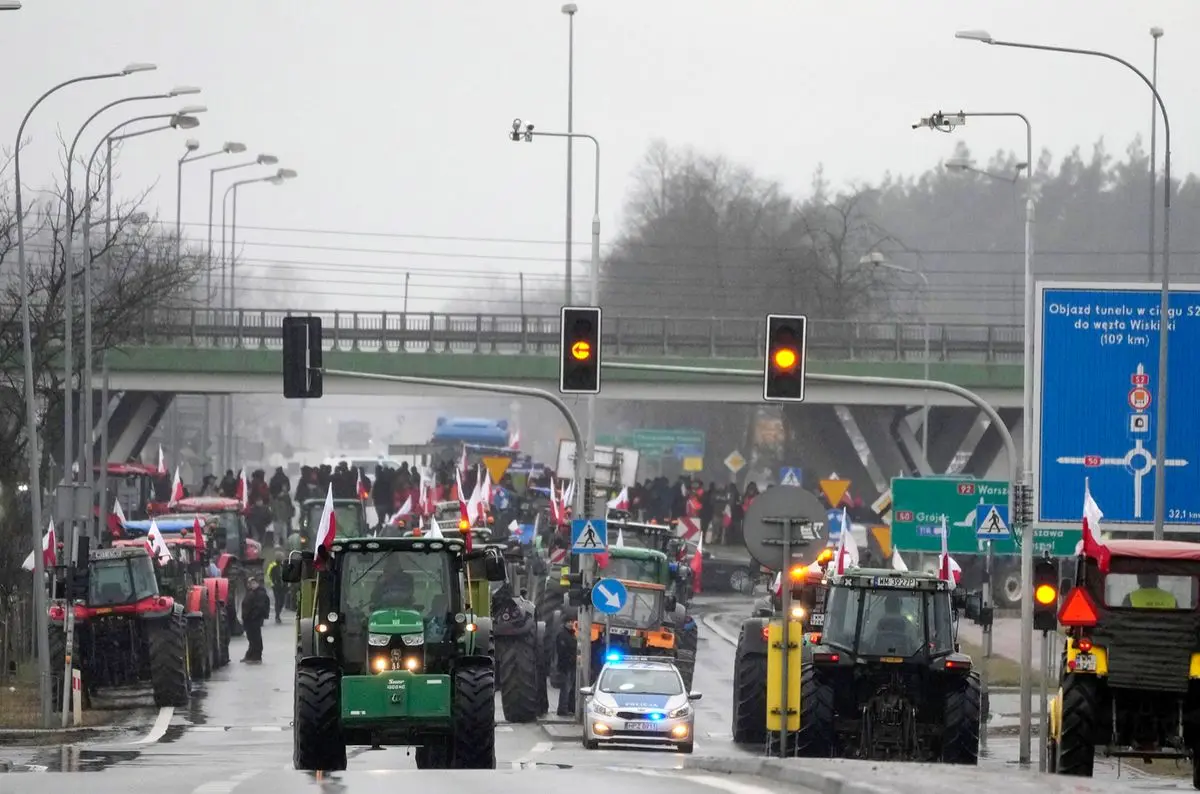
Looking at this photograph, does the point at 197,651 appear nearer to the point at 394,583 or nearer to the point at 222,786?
the point at 394,583

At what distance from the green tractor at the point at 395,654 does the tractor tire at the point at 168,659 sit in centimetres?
1245

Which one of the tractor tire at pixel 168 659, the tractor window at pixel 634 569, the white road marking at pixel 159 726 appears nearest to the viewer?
the white road marking at pixel 159 726

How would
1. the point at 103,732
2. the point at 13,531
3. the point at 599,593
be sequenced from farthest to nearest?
1. the point at 13,531
2. the point at 599,593
3. the point at 103,732

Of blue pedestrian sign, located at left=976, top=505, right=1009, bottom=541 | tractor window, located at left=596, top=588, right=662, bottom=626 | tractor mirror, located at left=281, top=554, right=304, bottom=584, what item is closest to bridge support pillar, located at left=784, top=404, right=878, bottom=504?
tractor window, located at left=596, top=588, right=662, bottom=626

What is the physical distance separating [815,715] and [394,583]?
5.32 metres

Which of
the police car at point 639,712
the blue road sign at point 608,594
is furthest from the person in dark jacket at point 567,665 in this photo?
the police car at point 639,712

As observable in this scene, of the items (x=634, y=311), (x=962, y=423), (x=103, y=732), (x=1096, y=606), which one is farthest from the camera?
(x=634, y=311)

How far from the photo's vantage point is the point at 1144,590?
20.5 metres

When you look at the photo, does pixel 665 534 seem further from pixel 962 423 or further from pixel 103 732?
pixel 962 423

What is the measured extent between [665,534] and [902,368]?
26274 millimetres

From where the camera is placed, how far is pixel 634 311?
315ft

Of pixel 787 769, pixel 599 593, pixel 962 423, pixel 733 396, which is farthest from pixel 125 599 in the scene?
pixel 962 423

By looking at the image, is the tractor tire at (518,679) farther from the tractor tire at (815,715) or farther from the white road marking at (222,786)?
the white road marking at (222,786)

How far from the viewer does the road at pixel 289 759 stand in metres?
16.1
